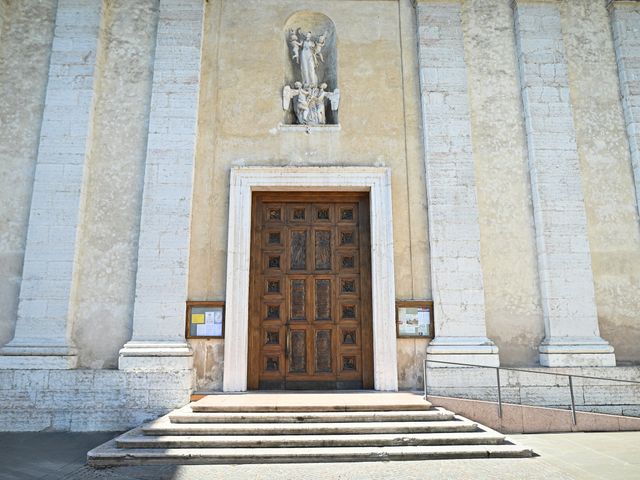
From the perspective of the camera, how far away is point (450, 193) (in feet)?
27.1

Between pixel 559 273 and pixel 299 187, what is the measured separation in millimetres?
4112

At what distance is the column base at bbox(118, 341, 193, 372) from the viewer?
292 inches

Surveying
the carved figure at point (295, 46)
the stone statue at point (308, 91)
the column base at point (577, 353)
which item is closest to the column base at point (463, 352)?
the column base at point (577, 353)

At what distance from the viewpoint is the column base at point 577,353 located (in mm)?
7621

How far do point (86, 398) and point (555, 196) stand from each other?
24.2 ft

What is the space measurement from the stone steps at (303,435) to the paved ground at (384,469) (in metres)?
0.14

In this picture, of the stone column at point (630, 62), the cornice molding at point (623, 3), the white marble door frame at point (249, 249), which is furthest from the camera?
the cornice molding at point (623, 3)

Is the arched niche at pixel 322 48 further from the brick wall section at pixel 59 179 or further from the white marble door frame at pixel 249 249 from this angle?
the brick wall section at pixel 59 179

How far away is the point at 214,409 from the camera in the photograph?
634 cm

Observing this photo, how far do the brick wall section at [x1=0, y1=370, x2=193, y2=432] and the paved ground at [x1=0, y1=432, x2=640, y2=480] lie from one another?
1.12 m

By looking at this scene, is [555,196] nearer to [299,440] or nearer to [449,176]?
[449,176]

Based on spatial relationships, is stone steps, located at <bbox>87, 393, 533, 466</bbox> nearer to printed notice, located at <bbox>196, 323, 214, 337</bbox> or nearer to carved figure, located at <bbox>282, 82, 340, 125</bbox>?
printed notice, located at <bbox>196, 323, 214, 337</bbox>

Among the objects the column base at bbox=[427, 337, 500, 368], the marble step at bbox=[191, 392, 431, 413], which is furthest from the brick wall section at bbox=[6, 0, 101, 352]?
the column base at bbox=[427, 337, 500, 368]

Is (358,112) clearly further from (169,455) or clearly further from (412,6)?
(169,455)
